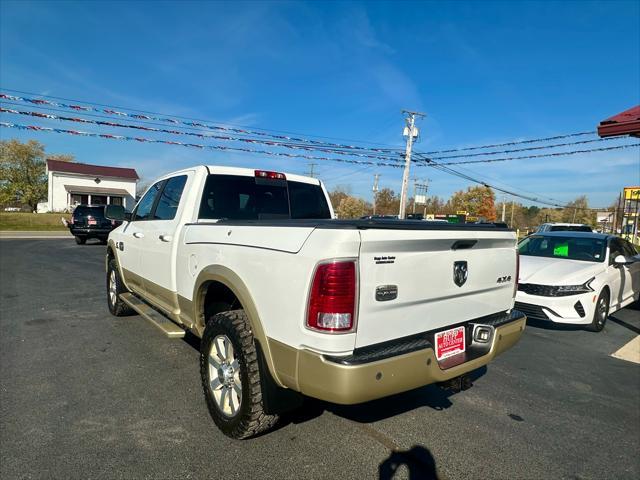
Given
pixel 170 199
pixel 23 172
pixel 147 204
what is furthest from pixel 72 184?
pixel 170 199

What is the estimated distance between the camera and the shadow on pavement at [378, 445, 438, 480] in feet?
8.11

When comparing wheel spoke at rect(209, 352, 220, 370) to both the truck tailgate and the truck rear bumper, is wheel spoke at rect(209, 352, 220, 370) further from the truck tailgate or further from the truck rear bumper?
the truck tailgate

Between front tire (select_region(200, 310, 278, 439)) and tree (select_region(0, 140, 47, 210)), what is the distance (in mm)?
60557

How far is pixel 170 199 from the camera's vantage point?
4195 millimetres

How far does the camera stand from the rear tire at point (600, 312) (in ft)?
19.8

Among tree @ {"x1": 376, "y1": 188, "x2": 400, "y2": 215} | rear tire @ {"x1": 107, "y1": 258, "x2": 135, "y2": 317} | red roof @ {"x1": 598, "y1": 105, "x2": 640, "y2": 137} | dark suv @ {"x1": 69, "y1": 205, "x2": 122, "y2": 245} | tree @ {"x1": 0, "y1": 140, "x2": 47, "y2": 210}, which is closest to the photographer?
rear tire @ {"x1": 107, "y1": 258, "x2": 135, "y2": 317}

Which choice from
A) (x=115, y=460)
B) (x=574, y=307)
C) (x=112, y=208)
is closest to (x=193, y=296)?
(x=115, y=460)

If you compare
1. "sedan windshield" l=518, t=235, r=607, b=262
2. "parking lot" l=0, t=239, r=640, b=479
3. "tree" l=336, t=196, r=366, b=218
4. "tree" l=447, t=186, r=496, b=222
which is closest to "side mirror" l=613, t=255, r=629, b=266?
"sedan windshield" l=518, t=235, r=607, b=262

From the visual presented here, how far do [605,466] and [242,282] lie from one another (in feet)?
8.84

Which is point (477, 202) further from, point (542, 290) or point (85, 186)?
point (542, 290)

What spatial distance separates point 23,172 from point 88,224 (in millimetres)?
46137

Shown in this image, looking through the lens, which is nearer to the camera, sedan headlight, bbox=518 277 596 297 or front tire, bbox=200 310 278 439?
front tire, bbox=200 310 278 439

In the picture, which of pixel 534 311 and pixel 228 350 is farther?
pixel 534 311

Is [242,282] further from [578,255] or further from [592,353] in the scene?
[578,255]
